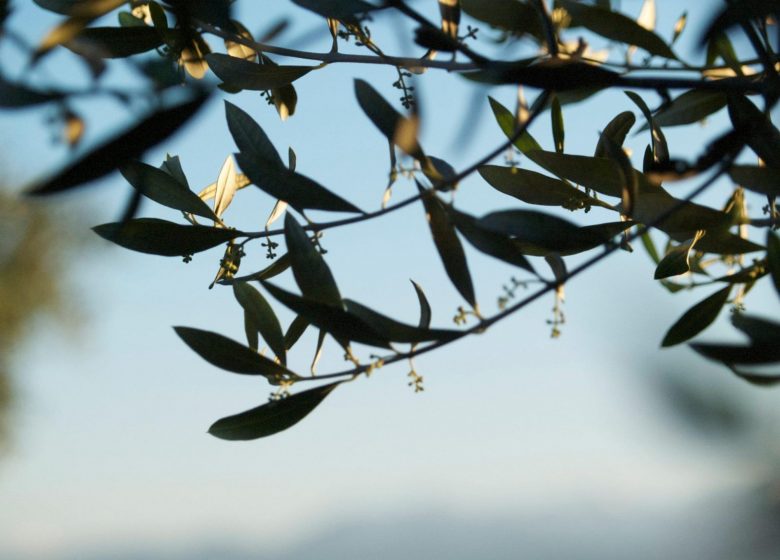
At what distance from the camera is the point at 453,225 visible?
1.62 ft

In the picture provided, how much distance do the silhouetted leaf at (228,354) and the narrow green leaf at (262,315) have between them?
0.12 feet

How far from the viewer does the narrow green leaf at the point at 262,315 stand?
593 millimetres

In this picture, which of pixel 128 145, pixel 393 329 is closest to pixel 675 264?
pixel 393 329

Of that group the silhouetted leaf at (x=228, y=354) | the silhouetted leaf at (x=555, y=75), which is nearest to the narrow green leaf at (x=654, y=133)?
the silhouetted leaf at (x=555, y=75)

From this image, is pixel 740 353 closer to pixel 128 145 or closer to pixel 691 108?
pixel 128 145

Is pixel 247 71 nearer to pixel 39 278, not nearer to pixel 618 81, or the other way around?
pixel 618 81

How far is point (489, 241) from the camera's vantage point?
1.56 feet

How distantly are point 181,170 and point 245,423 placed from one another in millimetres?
237

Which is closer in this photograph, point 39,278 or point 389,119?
point 389,119

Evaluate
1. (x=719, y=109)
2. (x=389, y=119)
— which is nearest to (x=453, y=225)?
(x=389, y=119)

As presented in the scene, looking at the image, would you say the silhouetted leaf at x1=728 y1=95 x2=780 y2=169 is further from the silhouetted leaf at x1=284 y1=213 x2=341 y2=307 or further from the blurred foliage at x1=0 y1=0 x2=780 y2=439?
the silhouetted leaf at x1=284 y1=213 x2=341 y2=307

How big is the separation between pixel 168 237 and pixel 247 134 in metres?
0.10

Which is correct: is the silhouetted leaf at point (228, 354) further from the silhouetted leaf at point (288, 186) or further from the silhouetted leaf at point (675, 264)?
the silhouetted leaf at point (675, 264)

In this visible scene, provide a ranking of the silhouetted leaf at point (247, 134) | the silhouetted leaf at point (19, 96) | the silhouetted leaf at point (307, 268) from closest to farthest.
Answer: the silhouetted leaf at point (19, 96) < the silhouetted leaf at point (307, 268) < the silhouetted leaf at point (247, 134)
